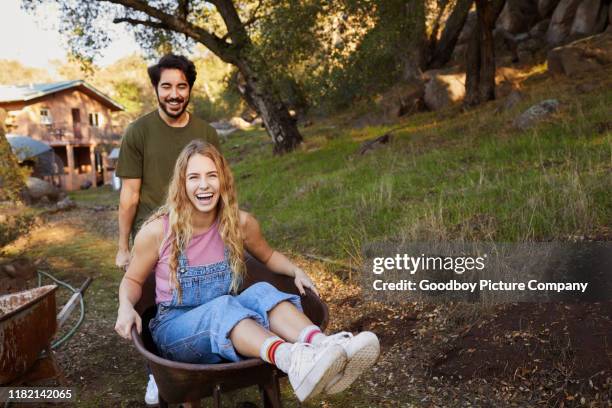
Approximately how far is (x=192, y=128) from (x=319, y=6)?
26.6 ft

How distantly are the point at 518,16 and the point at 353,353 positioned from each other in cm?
2119

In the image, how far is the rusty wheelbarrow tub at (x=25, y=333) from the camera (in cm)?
318

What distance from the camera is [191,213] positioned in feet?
9.89

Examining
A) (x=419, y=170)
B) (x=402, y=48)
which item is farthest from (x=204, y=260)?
(x=402, y=48)

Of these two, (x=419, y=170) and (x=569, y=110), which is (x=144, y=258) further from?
(x=569, y=110)

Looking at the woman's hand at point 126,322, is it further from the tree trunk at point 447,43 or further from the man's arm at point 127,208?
the tree trunk at point 447,43

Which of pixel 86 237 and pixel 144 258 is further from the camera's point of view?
pixel 86 237

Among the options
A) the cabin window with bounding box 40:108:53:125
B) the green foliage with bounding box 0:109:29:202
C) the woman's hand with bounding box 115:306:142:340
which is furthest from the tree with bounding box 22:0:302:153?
the cabin window with bounding box 40:108:53:125

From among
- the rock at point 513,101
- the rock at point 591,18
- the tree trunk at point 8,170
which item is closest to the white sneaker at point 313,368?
the tree trunk at point 8,170

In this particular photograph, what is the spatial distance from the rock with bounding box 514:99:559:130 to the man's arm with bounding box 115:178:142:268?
7.60m

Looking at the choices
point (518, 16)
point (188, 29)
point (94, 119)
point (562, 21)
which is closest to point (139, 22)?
point (188, 29)

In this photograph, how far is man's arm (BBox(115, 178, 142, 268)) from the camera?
377 cm

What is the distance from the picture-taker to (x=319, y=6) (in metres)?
11.0

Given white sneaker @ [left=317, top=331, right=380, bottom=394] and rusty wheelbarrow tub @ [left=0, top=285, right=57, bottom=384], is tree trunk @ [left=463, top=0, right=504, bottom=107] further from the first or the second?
white sneaker @ [left=317, top=331, right=380, bottom=394]
